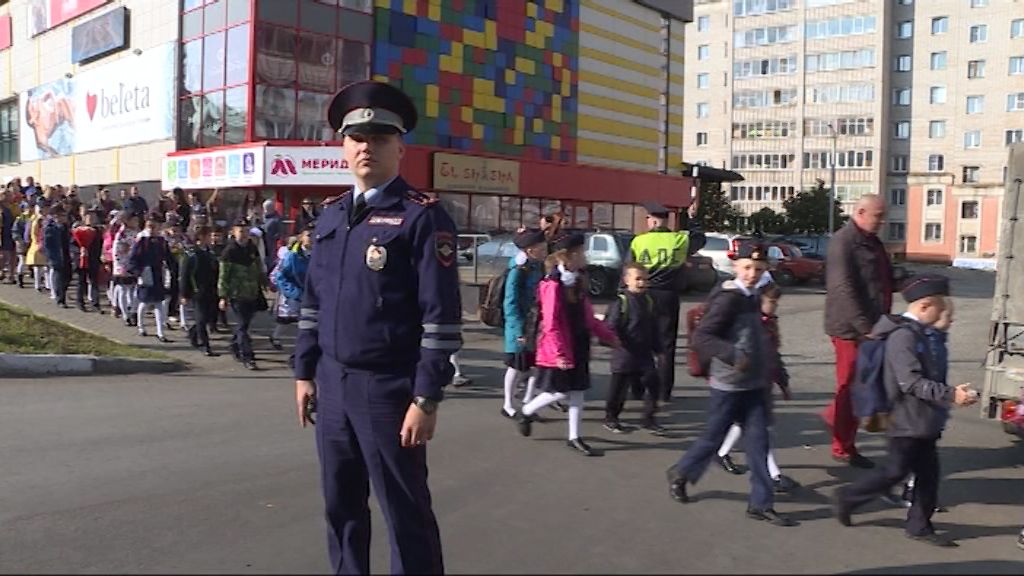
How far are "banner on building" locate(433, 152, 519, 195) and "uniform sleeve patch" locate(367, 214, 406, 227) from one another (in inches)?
885

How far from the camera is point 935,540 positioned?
4.72m

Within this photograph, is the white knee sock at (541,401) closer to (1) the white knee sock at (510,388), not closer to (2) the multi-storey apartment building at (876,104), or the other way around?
(1) the white knee sock at (510,388)

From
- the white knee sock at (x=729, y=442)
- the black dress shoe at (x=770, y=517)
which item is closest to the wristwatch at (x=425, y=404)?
the black dress shoe at (x=770, y=517)

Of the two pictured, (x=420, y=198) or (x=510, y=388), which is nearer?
(x=420, y=198)

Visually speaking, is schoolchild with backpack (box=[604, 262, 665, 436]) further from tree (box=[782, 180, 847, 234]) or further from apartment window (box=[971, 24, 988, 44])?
apartment window (box=[971, 24, 988, 44])

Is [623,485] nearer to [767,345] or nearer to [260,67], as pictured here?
[767,345]

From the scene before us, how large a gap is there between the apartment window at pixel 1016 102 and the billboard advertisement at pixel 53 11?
65.2 meters

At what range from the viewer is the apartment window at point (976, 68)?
68188 millimetres

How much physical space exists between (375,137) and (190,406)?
5.80 meters

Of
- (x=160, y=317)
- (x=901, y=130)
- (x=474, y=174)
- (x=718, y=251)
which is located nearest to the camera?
(x=160, y=317)

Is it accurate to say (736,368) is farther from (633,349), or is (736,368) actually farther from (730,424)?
(633,349)

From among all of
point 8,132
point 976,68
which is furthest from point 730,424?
point 976,68

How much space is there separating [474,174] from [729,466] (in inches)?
844

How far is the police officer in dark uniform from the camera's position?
10.1ft
